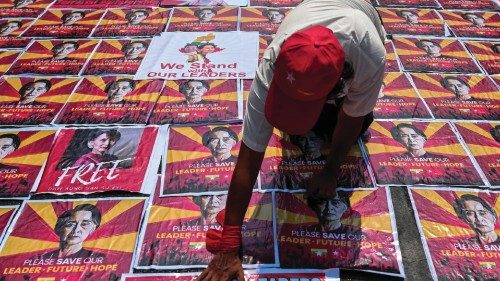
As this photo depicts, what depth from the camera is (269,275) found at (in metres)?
1.18

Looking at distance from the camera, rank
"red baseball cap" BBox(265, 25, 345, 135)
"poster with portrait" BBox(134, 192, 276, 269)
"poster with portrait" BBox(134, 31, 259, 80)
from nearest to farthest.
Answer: "red baseball cap" BBox(265, 25, 345, 135) → "poster with portrait" BBox(134, 192, 276, 269) → "poster with portrait" BBox(134, 31, 259, 80)

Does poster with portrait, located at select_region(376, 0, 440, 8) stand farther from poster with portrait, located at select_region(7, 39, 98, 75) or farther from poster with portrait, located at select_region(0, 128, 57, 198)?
poster with portrait, located at select_region(0, 128, 57, 198)

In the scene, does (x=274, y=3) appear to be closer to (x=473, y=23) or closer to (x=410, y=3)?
(x=410, y=3)

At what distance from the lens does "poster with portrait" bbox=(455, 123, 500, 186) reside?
148 centimetres

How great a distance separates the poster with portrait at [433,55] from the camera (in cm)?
198

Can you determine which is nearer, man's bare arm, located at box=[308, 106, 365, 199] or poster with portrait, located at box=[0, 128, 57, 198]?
man's bare arm, located at box=[308, 106, 365, 199]

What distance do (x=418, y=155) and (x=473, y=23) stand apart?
131cm

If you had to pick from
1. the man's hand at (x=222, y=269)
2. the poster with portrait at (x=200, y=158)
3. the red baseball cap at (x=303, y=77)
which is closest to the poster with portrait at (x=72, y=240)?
the poster with portrait at (x=200, y=158)

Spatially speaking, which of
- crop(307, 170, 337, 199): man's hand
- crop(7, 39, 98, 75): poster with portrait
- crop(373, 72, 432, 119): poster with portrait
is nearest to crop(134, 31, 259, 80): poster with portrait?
crop(7, 39, 98, 75): poster with portrait

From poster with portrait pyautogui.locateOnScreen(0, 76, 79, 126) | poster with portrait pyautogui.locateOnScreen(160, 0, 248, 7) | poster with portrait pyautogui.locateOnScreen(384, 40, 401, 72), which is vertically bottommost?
poster with portrait pyautogui.locateOnScreen(0, 76, 79, 126)

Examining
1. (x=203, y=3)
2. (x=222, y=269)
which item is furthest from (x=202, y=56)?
(x=222, y=269)

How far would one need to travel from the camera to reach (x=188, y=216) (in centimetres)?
134

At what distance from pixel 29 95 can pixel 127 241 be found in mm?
1008

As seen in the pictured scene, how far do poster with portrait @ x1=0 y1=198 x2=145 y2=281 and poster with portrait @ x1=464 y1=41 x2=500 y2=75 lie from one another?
6.05ft
